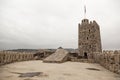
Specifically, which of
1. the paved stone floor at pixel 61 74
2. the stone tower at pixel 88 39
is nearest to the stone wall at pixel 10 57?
the paved stone floor at pixel 61 74

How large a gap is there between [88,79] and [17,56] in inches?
809

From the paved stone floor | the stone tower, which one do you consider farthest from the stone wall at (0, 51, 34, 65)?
the stone tower

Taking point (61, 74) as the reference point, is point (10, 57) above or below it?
above

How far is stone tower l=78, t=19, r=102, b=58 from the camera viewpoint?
43781 millimetres

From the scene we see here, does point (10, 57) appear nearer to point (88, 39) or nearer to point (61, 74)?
point (61, 74)

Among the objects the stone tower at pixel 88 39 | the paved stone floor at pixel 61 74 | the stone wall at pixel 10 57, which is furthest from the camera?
the stone tower at pixel 88 39

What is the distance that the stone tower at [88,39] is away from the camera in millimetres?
43781

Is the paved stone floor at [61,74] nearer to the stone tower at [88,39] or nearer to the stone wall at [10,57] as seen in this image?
the stone wall at [10,57]

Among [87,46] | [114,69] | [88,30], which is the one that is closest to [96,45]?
[87,46]

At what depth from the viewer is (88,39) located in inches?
1746

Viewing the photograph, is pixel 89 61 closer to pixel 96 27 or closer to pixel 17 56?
pixel 17 56

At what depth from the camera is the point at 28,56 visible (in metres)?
32.8

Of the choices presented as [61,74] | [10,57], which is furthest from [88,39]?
[61,74]

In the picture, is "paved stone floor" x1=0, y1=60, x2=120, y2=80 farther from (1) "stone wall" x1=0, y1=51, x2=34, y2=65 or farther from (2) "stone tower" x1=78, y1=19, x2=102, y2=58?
(2) "stone tower" x1=78, y1=19, x2=102, y2=58
